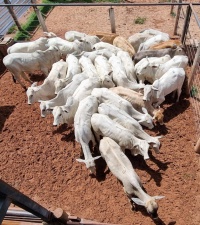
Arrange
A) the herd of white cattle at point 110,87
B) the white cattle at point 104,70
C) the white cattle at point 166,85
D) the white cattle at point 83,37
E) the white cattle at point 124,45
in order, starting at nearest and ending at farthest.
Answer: the herd of white cattle at point 110,87 → the white cattle at point 166,85 → the white cattle at point 104,70 → the white cattle at point 124,45 → the white cattle at point 83,37

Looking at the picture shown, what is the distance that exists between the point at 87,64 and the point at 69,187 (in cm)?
370

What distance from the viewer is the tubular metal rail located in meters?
2.26


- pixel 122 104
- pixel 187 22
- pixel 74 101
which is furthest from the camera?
pixel 187 22

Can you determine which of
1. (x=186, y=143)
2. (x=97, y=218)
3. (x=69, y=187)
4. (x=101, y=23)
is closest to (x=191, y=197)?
(x=186, y=143)

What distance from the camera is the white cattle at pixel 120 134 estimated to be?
5.53 meters

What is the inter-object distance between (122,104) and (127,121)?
553 millimetres

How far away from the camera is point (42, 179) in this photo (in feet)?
19.0

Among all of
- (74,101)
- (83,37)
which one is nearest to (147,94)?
(74,101)

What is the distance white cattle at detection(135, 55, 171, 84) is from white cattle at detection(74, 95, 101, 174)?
5.88 ft

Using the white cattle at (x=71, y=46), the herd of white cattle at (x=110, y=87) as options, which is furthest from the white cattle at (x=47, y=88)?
the white cattle at (x=71, y=46)

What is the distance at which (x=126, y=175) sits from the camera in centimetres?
495

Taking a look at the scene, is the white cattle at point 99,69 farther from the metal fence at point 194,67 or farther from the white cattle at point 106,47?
the metal fence at point 194,67

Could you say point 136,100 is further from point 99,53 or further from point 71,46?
point 71,46


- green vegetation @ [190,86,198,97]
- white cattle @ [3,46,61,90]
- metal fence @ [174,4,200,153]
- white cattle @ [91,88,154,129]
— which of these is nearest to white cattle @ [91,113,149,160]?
white cattle @ [91,88,154,129]
